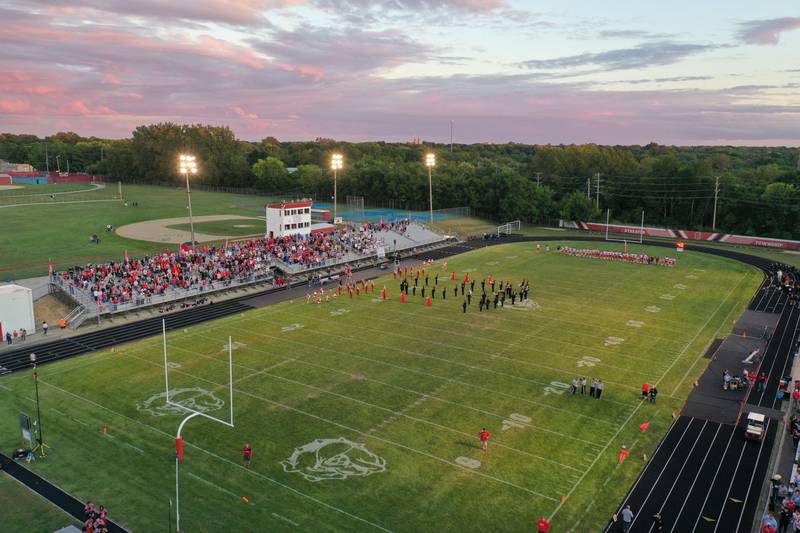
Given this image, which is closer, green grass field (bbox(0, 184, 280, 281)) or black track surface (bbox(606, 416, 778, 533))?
black track surface (bbox(606, 416, 778, 533))

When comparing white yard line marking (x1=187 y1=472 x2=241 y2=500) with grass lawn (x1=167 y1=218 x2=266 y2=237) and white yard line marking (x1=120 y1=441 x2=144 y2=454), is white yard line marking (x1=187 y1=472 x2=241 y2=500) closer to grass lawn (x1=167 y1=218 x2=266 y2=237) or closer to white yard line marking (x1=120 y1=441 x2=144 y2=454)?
white yard line marking (x1=120 y1=441 x2=144 y2=454)

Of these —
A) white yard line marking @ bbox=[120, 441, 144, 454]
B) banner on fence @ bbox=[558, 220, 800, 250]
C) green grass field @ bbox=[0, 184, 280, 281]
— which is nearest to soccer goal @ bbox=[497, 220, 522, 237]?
banner on fence @ bbox=[558, 220, 800, 250]

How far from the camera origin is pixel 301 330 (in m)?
37.0

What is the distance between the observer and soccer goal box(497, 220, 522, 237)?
84412mm

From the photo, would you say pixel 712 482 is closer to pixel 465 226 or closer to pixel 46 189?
pixel 465 226

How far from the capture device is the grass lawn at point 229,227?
77875 millimetres

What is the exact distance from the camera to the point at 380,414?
25.2m

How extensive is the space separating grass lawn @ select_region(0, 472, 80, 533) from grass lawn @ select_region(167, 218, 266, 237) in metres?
57.4

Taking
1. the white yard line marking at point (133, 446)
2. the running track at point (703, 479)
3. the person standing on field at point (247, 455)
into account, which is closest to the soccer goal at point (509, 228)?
the running track at point (703, 479)

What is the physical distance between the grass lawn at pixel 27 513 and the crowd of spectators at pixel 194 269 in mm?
21417

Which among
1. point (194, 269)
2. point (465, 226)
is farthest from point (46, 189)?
point (194, 269)

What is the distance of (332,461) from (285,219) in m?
43.2

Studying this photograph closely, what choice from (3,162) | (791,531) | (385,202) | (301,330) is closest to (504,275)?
(301,330)

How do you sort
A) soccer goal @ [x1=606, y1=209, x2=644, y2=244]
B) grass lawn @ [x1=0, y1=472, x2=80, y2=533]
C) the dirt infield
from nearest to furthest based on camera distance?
grass lawn @ [x1=0, y1=472, x2=80, y2=533] → the dirt infield → soccer goal @ [x1=606, y1=209, x2=644, y2=244]
